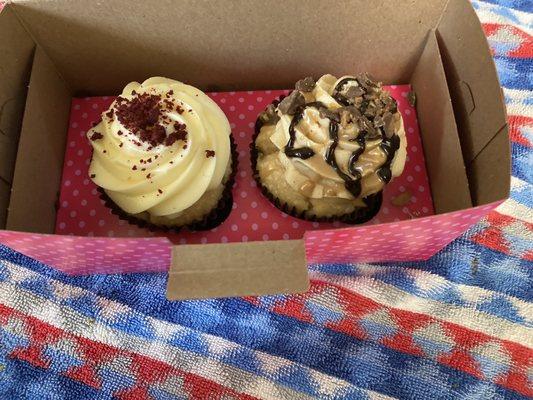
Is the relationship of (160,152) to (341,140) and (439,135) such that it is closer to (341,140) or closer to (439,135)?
(341,140)

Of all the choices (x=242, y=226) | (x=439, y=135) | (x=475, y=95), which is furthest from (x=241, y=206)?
(x=475, y=95)

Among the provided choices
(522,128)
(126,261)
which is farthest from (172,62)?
(522,128)

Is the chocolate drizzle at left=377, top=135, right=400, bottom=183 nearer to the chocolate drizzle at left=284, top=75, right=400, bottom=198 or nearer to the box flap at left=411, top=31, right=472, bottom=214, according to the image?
the chocolate drizzle at left=284, top=75, right=400, bottom=198

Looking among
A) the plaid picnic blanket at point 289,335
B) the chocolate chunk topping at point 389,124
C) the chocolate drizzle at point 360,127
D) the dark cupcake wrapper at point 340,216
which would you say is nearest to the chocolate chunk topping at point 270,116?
the dark cupcake wrapper at point 340,216

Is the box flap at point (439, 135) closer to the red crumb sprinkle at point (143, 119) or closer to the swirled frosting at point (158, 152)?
the swirled frosting at point (158, 152)

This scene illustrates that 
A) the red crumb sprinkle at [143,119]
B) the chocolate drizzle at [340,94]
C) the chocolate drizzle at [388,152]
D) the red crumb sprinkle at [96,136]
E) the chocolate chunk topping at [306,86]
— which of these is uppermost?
the chocolate drizzle at [340,94]
